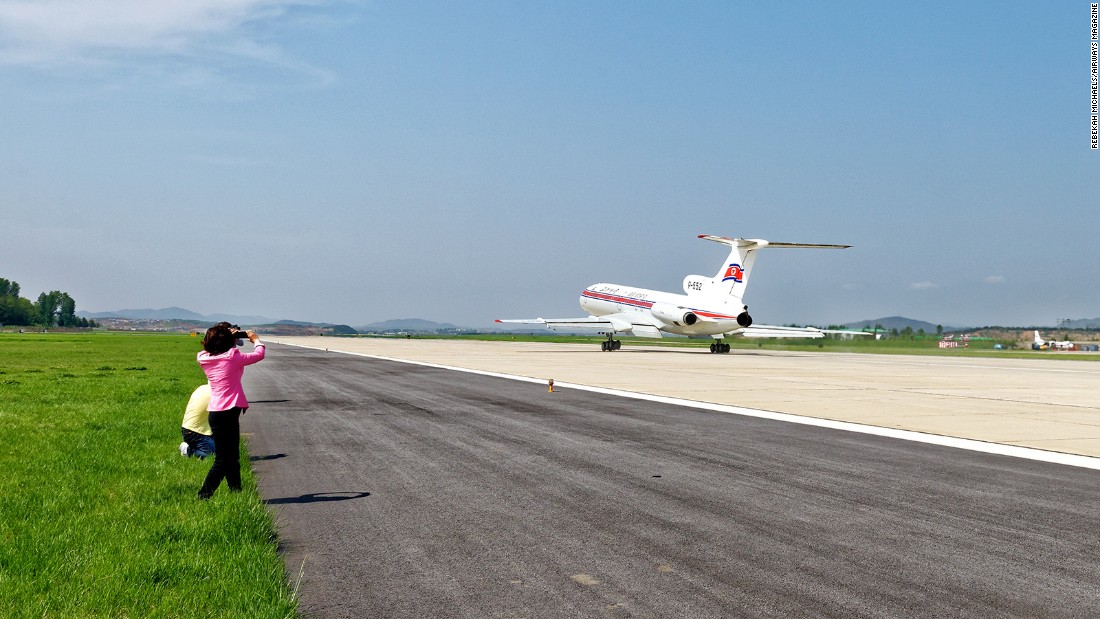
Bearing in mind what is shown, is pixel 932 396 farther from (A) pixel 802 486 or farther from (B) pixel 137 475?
(B) pixel 137 475

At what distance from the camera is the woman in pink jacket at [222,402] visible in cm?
884

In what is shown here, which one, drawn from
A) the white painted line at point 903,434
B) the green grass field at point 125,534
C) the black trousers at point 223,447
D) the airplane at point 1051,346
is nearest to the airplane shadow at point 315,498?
the green grass field at point 125,534

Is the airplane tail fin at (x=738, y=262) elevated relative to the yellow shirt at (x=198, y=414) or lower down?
elevated

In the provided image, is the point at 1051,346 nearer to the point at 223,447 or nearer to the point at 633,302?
the point at 633,302

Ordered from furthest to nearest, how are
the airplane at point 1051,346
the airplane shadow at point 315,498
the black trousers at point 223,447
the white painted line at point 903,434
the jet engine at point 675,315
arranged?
the airplane at point 1051,346
the jet engine at point 675,315
the white painted line at point 903,434
the airplane shadow at point 315,498
the black trousers at point 223,447

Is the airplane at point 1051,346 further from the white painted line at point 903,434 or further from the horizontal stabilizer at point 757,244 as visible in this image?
the white painted line at point 903,434

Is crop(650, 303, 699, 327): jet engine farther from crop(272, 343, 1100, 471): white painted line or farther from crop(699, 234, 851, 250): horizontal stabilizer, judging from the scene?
crop(272, 343, 1100, 471): white painted line

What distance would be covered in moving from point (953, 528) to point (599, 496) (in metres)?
3.64

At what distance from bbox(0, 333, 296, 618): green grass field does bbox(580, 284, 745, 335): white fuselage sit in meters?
48.3

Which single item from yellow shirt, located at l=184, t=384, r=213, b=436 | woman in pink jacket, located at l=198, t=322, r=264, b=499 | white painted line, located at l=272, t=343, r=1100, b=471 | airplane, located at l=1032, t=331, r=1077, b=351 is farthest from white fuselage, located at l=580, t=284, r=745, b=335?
airplane, located at l=1032, t=331, r=1077, b=351

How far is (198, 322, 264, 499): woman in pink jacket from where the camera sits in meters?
8.84

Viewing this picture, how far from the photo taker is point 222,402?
888 centimetres

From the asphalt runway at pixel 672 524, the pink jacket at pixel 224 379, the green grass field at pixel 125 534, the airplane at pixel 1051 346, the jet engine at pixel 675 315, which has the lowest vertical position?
the green grass field at pixel 125 534

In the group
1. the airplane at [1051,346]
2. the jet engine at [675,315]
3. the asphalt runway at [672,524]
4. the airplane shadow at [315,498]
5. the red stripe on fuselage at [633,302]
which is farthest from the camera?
the airplane at [1051,346]
